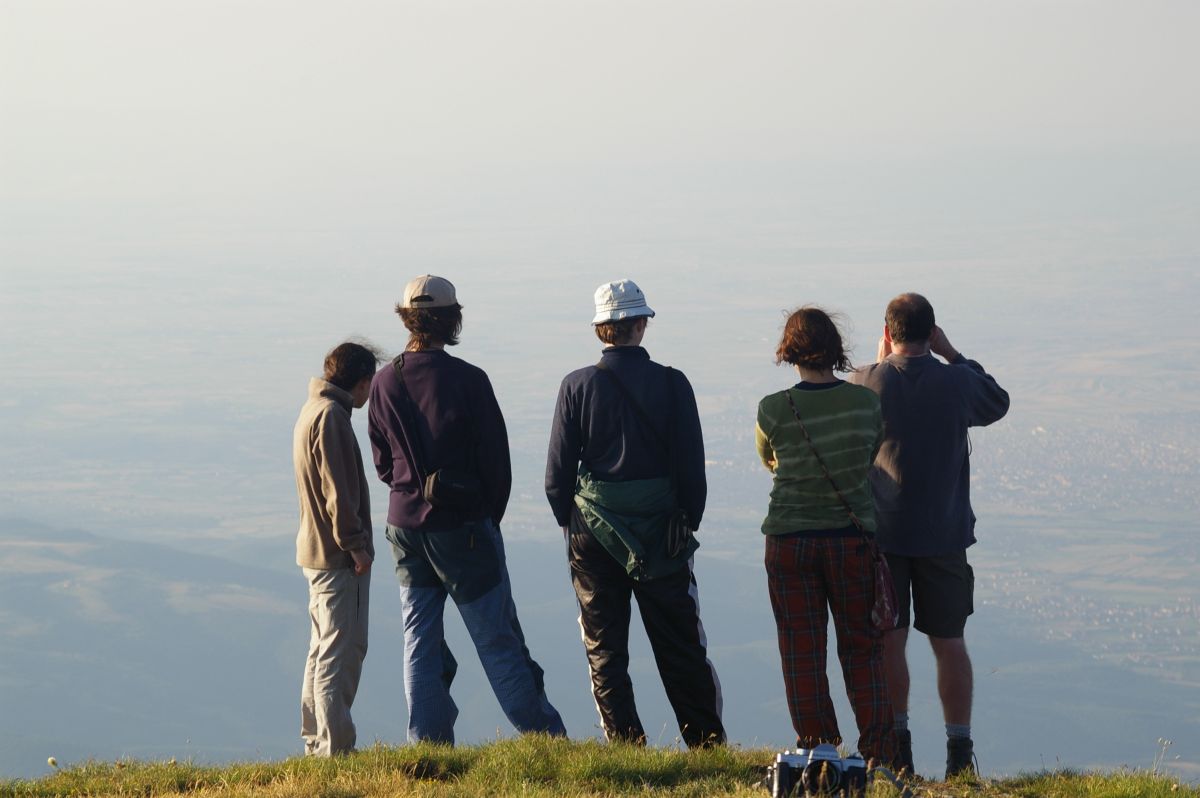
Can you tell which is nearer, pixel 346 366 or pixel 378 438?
pixel 346 366

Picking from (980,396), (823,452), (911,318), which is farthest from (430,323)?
(980,396)

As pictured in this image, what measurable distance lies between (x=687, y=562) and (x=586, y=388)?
47.0 inches

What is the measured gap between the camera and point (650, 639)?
26.3 feet

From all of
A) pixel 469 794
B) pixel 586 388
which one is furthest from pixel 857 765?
pixel 586 388

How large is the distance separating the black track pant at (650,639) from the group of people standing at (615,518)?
0.01 metres

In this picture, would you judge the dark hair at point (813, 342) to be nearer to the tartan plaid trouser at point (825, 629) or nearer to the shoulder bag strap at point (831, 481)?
the shoulder bag strap at point (831, 481)

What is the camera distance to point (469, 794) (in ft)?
21.6

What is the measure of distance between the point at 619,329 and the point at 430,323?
1124 millimetres

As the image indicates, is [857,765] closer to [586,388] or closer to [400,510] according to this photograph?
[586,388]

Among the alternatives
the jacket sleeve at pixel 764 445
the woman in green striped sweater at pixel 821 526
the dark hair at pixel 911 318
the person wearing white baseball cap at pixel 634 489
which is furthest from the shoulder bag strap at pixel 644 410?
the dark hair at pixel 911 318

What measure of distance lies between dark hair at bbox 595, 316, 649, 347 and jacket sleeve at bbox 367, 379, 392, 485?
4.58 feet

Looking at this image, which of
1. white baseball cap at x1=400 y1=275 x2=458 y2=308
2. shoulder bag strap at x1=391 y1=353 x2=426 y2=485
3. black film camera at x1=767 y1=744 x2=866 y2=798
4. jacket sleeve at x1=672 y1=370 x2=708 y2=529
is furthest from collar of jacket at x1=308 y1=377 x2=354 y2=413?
black film camera at x1=767 y1=744 x2=866 y2=798

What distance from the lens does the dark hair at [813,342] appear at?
706cm

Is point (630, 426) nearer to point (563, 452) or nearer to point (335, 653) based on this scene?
point (563, 452)
